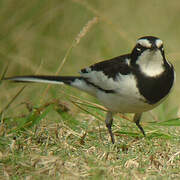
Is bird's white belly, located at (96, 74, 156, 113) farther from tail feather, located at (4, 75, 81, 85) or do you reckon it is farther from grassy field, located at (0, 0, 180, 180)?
tail feather, located at (4, 75, 81, 85)

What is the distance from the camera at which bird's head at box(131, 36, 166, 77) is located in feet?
11.1

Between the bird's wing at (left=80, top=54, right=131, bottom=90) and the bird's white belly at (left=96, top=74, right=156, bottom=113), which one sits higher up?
the bird's wing at (left=80, top=54, right=131, bottom=90)

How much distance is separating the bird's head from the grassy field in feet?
1.82

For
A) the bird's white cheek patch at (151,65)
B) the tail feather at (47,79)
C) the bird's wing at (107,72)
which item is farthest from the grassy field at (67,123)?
the bird's white cheek patch at (151,65)

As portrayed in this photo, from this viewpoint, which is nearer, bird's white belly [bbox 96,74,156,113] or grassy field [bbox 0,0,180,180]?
grassy field [bbox 0,0,180,180]

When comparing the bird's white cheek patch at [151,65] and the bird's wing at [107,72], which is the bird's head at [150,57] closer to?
the bird's white cheek patch at [151,65]

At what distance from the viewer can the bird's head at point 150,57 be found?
11.1 feet

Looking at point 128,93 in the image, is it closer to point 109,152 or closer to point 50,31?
point 109,152

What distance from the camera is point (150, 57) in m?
3.44

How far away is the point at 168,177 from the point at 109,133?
0.98 metres

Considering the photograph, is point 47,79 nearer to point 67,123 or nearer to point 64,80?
point 64,80

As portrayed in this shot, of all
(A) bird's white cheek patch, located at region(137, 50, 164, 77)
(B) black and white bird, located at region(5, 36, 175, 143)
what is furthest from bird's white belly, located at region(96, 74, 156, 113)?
(A) bird's white cheek patch, located at region(137, 50, 164, 77)

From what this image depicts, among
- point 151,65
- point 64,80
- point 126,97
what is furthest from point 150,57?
point 64,80

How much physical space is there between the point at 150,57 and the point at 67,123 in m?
0.99
